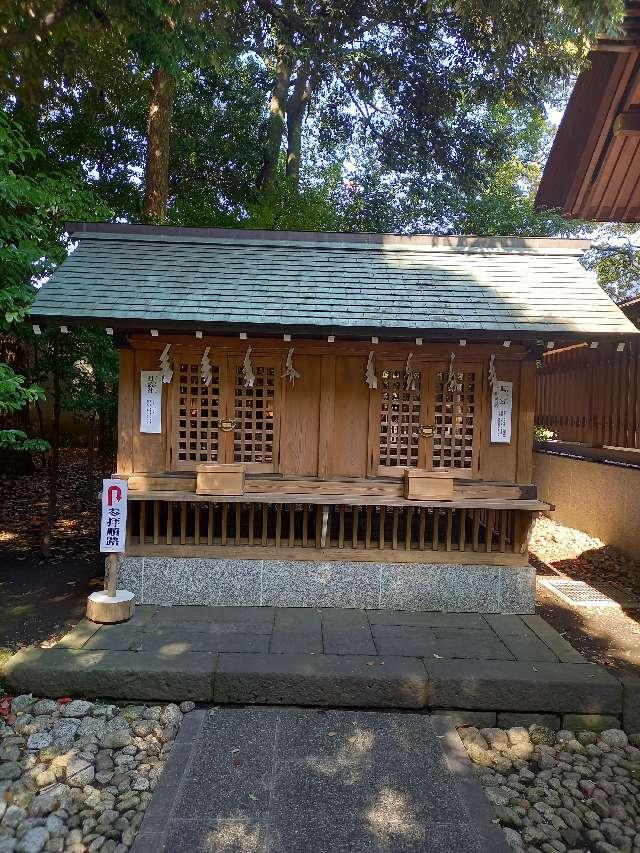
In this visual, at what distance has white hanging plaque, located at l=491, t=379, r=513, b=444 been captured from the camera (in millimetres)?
6074

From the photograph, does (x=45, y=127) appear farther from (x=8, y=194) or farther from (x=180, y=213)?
(x=8, y=194)

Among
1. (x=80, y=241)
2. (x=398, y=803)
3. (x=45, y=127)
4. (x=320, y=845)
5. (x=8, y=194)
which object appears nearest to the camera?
(x=320, y=845)

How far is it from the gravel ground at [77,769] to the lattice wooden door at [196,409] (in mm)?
Result: 2657

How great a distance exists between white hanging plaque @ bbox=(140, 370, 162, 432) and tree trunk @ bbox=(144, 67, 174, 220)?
21.0ft

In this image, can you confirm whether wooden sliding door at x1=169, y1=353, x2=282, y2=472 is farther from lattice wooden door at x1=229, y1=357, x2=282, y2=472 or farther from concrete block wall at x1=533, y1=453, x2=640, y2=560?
concrete block wall at x1=533, y1=453, x2=640, y2=560

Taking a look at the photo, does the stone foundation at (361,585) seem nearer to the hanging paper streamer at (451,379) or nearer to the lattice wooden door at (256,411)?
the lattice wooden door at (256,411)

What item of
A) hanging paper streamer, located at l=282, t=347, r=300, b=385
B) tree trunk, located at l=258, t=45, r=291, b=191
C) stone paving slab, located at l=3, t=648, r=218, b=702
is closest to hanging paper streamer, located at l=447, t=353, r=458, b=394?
hanging paper streamer, located at l=282, t=347, r=300, b=385

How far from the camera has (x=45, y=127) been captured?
40.5ft

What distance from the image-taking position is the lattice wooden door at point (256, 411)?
6109 mm

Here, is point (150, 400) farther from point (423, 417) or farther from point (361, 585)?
point (361, 585)

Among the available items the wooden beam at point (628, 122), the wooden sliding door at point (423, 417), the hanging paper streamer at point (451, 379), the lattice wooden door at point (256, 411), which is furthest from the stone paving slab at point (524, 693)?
the wooden beam at point (628, 122)

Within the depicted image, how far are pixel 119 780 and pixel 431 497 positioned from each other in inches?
156

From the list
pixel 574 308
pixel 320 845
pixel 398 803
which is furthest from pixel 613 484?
pixel 320 845

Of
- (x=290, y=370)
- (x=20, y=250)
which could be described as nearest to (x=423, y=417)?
(x=290, y=370)
